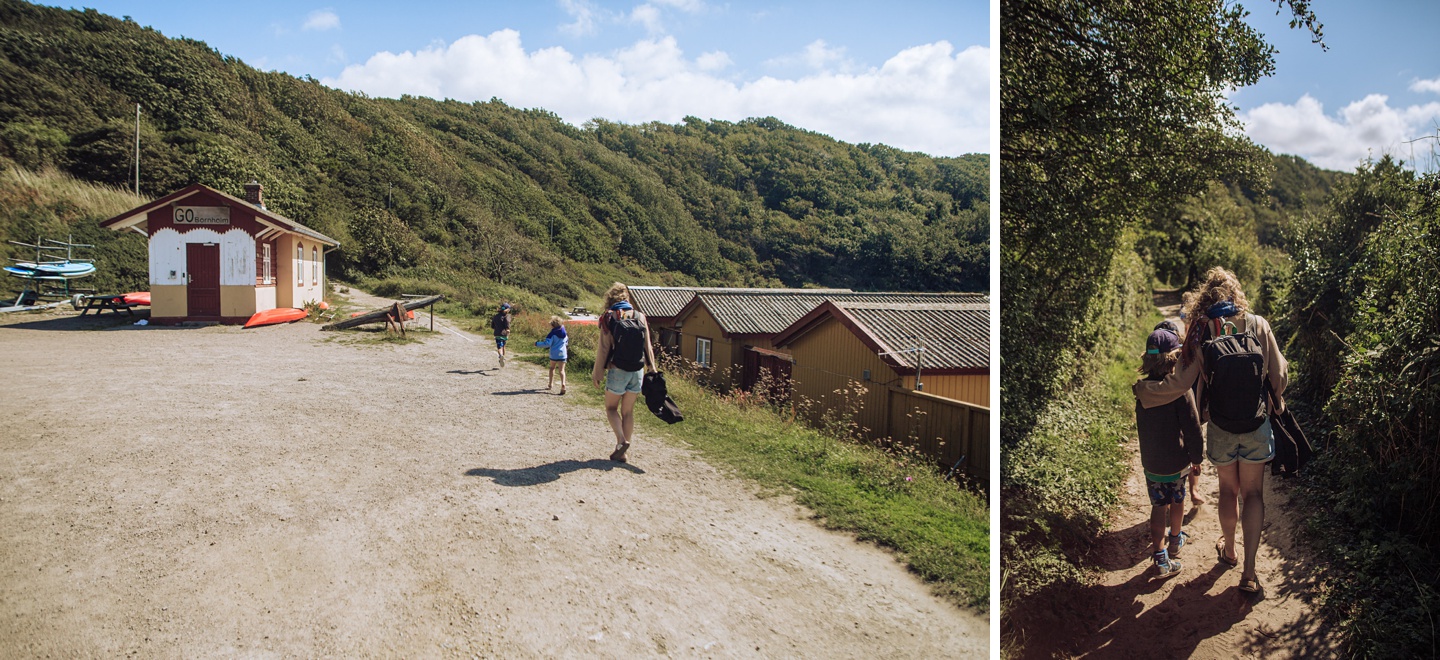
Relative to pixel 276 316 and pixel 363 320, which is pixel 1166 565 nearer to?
pixel 363 320

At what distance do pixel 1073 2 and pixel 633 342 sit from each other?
278 cm

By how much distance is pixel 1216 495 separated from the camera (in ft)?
6.80

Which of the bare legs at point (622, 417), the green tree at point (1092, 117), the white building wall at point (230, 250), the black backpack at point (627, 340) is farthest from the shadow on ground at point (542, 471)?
the white building wall at point (230, 250)

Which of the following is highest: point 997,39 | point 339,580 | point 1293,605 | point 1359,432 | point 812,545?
point 997,39

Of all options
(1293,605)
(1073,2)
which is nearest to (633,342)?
(1073,2)

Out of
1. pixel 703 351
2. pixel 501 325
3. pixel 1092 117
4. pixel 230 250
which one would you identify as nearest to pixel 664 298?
pixel 703 351

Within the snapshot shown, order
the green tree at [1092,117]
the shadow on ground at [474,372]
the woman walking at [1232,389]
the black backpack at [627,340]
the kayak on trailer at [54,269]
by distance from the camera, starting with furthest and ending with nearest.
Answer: the shadow on ground at [474,372]
the black backpack at [627,340]
the kayak on trailer at [54,269]
the green tree at [1092,117]
the woman walking at [1232,389]

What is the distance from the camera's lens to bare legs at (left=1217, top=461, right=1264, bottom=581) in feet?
5.43

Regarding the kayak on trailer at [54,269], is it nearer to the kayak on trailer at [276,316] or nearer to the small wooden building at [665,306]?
the small wooden building at [665,306]

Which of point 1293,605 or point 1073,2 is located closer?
point 1293,605

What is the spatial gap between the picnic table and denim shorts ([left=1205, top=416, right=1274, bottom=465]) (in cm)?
510

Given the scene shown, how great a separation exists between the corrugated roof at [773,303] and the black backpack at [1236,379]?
5195 millimetres

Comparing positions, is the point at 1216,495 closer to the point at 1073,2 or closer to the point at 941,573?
the point at 941,573

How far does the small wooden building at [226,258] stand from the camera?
614 centimetres
